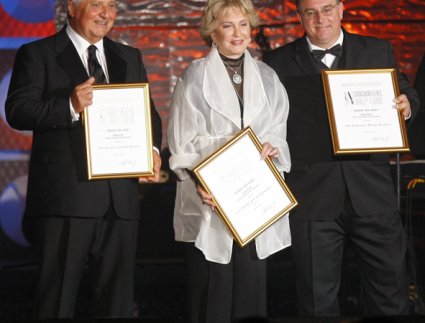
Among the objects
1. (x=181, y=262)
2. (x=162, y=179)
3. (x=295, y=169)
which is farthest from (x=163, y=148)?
(x=295, y=169)

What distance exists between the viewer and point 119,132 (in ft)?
11.6

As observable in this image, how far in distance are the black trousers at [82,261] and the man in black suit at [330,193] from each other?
76cm

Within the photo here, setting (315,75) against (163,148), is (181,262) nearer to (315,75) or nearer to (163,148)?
(163,148)

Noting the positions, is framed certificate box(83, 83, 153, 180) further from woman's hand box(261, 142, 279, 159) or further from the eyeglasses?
the eyeglasses

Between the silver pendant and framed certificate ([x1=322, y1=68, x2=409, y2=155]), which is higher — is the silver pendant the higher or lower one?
the higher one

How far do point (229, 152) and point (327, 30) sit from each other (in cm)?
74

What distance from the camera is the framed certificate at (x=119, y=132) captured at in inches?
138

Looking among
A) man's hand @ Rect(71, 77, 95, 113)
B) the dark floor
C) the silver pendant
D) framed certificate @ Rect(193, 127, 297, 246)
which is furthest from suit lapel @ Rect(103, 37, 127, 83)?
the dark floor

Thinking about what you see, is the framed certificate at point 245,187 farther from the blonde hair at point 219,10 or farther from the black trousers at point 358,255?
the blonde hair at point 219,10

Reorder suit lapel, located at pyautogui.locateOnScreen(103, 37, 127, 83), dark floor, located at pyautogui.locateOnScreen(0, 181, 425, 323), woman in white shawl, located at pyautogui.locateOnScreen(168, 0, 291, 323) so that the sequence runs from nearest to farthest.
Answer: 1. woman in white shawl, located at pyautogui.locateOnScreen(168, 0, 291, 323)
2. suit lapel, located at pyautogui.locateOnScreen(103, 37, 127, 83)
3. dark floor, located at pyautogui.locateOnScreen(0, 181, 425, 323)

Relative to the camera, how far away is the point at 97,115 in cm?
353

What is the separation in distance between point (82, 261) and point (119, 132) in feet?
1.86

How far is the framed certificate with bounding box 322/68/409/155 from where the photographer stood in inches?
142

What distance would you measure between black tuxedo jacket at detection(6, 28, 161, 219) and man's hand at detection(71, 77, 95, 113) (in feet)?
0.35
